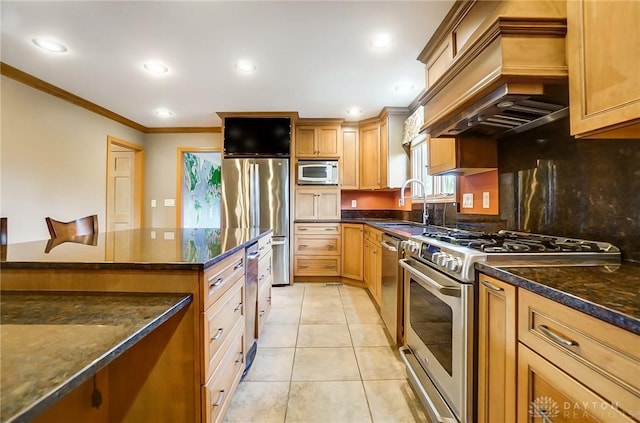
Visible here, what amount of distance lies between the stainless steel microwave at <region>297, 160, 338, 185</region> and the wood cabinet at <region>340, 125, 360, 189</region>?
0.21 metres

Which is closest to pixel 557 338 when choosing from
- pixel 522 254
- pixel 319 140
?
pixel 522 254

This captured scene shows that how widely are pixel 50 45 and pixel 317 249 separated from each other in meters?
3.41

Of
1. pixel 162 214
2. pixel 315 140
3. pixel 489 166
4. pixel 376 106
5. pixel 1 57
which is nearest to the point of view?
pixel 489 166

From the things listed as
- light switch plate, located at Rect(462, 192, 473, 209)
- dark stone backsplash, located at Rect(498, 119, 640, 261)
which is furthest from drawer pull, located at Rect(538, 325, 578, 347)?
light switch plate, located at Rect(462, 192, 473, 209)

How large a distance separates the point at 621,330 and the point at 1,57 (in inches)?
172

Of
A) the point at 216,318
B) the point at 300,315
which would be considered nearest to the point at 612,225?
the point at 216,318

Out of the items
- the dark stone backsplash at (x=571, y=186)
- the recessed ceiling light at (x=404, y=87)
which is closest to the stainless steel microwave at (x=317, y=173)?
the recessed ceiling light at (x=404, y=87)

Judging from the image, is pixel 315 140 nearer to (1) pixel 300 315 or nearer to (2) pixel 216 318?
(1) pixel 300 315

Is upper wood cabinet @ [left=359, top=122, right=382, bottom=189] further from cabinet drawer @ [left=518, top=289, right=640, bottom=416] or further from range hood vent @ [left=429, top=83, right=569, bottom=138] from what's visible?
cabinet drawer @ [left=518, top=289, right=640, bottom=416]

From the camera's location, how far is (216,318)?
1.25 m

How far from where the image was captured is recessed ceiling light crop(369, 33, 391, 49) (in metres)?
2.20

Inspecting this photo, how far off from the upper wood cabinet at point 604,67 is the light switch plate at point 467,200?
132cm

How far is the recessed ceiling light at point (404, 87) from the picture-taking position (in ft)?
10.1

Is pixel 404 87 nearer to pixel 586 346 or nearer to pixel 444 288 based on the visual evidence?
pixel 444 288
